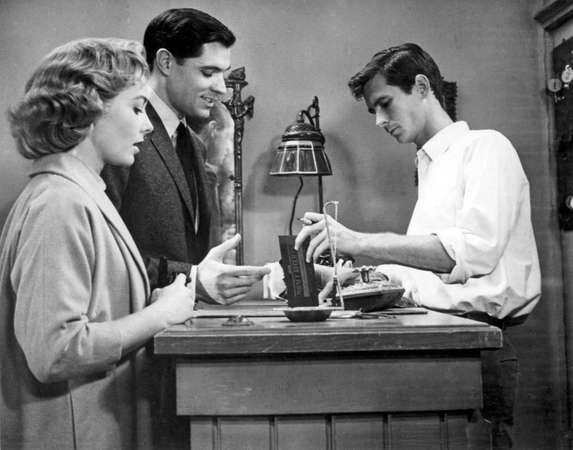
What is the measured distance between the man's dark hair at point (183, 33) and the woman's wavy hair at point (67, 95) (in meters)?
0.98

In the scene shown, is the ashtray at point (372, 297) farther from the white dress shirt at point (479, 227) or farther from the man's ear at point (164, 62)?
the man's ear at point (164, 62)

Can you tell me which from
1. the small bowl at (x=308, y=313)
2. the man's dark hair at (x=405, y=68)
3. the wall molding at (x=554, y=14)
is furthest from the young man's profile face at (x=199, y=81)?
the small bowl at (x=308, y=313)

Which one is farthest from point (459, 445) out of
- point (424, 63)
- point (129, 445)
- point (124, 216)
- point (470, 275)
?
point (424, 63)

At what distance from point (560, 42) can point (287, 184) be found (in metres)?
1.23

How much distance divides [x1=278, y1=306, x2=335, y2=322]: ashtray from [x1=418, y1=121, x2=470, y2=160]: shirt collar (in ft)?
3.62

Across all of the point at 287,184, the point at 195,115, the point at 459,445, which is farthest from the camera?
the point at 287,184

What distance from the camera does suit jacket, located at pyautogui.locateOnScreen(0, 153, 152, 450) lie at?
1.25 m

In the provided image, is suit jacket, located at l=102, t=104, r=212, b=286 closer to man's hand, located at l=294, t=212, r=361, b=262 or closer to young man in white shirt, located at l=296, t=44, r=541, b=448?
man's hand, located at l=294, t=212, r=361, b=262

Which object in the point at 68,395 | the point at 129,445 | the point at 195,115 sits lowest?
the point at 129,445

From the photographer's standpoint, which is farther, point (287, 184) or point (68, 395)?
point (287, 184)

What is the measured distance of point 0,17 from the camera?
2.54 m

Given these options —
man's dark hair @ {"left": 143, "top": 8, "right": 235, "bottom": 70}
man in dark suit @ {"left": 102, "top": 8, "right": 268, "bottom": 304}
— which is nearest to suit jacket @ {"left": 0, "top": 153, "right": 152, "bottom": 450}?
man in dark suit @ {"left": 102, "top": 8, "right": 268, "bottom": 304}

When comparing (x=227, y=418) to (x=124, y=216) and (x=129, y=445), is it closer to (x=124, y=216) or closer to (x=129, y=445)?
(x=129, y=445)

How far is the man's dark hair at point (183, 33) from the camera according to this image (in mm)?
2553
